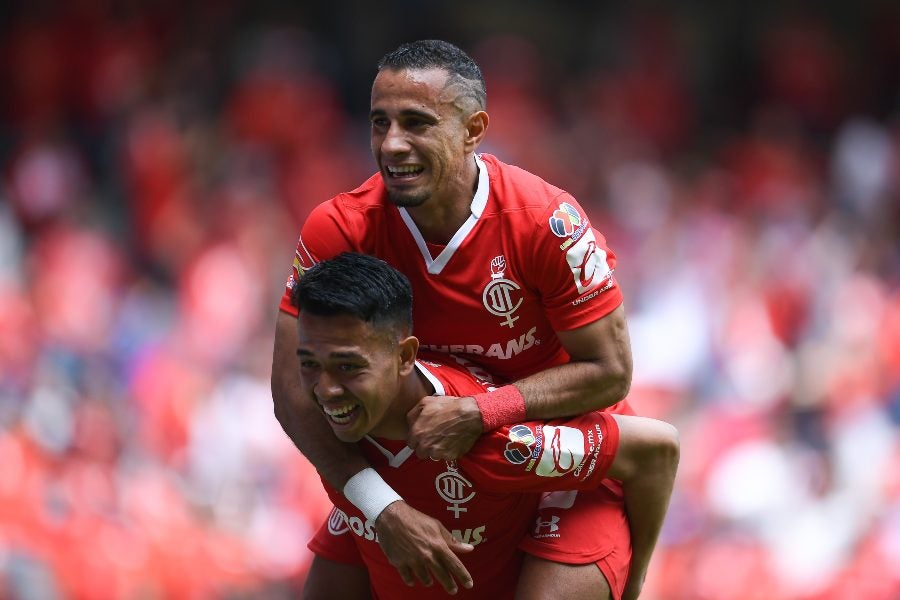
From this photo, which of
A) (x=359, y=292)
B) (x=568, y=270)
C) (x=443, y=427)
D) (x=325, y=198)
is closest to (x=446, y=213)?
(x=568, y=270)

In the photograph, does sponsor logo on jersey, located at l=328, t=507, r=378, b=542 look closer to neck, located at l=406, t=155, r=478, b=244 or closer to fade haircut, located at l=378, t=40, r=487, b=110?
neck, located at l=406, t=155, r=478, b=244

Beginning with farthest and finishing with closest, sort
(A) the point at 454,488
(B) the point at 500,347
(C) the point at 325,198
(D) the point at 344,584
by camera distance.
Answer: (C) the point at 325,198, (D) the point at 344,584, (B) the point at 500,347, (A) the point at 454,488

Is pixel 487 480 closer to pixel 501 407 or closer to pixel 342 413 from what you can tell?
pixel 501 407

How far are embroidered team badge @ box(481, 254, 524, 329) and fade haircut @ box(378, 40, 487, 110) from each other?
17.6 inches

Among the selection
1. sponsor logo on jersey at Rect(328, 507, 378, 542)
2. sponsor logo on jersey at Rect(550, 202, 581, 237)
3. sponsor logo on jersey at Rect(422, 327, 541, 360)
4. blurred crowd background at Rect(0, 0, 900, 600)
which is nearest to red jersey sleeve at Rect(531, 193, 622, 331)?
sponsor logo on jersey at Rect(550, 202, 581, 237)

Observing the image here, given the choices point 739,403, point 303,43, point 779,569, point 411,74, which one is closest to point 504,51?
point 303,43

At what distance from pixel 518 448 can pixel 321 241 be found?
0.75 metres

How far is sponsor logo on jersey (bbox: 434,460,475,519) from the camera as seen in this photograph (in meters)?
3.97

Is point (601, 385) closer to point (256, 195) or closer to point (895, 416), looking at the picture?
point (895, 416)

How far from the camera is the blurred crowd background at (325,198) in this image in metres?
7.79

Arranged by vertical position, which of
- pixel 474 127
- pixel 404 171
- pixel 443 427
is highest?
pixel 474 127

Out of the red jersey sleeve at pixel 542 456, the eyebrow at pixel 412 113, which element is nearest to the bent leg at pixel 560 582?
the red jersey sleeve at pixel 542 456

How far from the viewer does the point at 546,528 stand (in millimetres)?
4145

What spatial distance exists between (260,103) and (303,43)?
→ 77 centimetres
